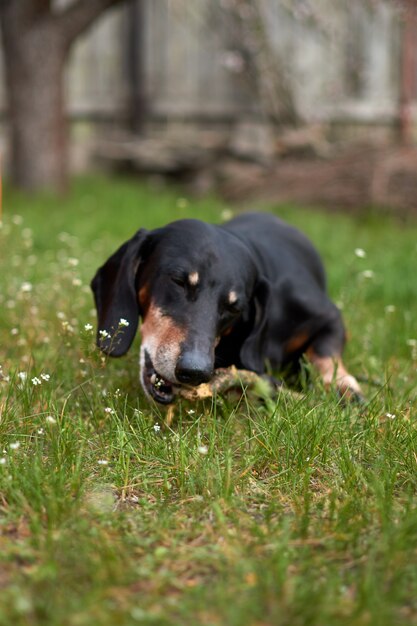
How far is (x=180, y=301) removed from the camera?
10.8ft

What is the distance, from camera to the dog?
3221 millimetres

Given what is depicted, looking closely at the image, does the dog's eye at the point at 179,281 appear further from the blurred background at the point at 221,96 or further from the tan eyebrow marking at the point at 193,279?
the blurred background at the point at 221,96

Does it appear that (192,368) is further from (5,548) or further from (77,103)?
(77,103)

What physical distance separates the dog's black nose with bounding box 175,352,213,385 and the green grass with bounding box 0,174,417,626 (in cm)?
16

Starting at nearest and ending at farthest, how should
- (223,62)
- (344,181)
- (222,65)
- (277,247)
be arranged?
(277,247) < (344,181) < (223,62) < (222,65)

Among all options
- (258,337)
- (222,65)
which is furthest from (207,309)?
(222,65)

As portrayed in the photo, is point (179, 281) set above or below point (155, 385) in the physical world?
above

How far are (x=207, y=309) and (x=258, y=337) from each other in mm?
454

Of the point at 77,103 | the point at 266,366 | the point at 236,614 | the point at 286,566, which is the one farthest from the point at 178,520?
the point at 77,103

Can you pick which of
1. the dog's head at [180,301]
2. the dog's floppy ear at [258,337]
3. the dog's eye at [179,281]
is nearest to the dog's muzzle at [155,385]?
the dog's head at [180,301]

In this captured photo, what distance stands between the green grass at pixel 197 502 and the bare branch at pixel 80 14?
511 centimetres

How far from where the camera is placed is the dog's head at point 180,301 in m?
3.18

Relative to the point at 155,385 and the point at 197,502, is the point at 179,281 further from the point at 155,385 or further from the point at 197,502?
the point at 197,502

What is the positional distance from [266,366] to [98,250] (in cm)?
270
